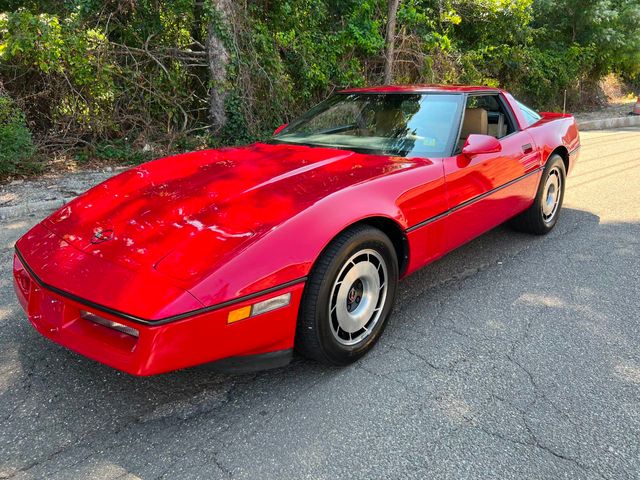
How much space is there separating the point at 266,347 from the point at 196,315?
15.1 inches

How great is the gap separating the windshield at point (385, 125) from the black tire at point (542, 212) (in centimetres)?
131

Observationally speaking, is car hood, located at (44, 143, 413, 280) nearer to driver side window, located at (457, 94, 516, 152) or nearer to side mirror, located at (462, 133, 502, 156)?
side mirror, located at (462, 133, 502, 156)

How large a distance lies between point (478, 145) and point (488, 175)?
1.16 feet

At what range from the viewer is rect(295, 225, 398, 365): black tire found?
2.21 m

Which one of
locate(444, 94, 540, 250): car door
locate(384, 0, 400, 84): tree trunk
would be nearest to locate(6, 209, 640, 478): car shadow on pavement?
locate(444, 94, 540, 250): car door

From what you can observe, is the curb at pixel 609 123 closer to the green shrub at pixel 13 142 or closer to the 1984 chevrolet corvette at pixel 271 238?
the 1984 chevrolet corvette at pixel 271 238

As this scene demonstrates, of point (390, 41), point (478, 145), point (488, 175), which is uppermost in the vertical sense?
point (390, 41)

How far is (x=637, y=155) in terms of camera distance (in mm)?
8195

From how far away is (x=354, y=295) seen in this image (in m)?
2.52

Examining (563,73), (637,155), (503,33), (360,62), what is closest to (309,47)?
(360,62)

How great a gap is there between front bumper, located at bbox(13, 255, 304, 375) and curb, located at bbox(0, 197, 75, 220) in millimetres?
3325

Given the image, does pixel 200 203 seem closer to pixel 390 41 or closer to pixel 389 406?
pixel 389 406

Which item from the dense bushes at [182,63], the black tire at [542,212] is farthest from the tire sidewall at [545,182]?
the dense bushes at [182,63]

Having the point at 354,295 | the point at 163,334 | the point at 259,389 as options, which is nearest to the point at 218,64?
the point at 354,295
